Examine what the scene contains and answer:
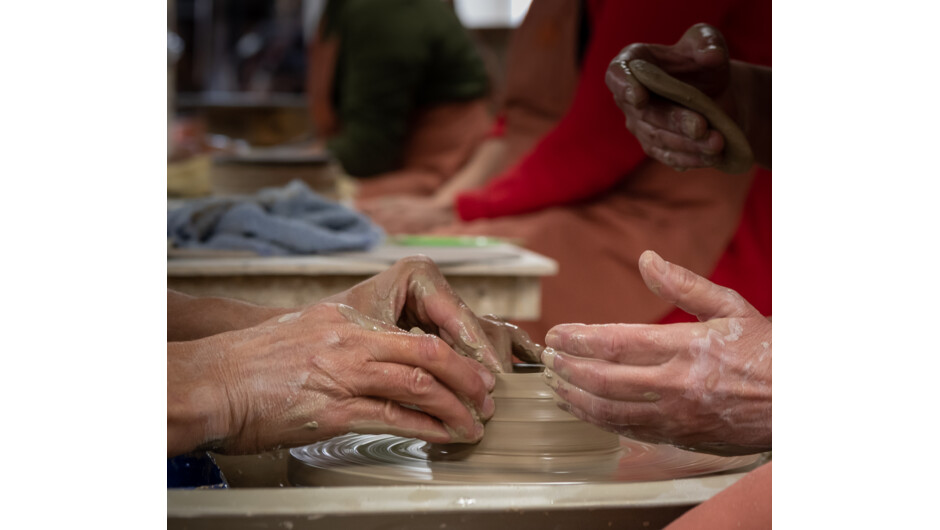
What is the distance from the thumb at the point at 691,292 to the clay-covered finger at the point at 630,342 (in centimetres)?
Answer: 2

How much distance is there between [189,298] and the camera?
39.4 inches

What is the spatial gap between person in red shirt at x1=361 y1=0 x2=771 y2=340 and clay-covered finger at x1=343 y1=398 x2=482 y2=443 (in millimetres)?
237

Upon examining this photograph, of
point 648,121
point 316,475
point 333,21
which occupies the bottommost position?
point 316,475

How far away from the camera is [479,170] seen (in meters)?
3.27

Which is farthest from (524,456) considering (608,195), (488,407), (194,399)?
(608,195)

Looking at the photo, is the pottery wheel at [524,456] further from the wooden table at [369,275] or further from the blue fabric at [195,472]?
the wooden table at [369,275]

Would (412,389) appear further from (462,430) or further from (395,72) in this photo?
(395,72)

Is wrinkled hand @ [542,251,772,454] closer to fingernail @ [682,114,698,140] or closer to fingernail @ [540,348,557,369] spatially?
fingernail @ [540,348,557,369]

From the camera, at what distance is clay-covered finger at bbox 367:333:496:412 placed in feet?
2.58

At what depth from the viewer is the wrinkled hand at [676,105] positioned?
89 centimetres
